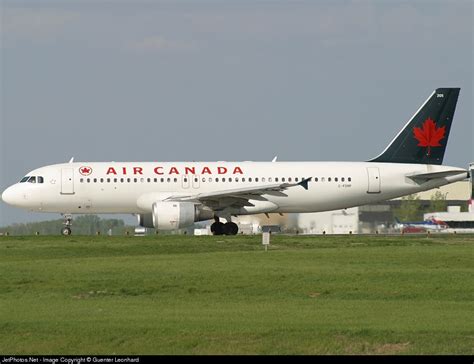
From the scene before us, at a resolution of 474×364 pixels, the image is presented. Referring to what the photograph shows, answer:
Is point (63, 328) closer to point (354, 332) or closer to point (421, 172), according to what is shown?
point (354, 332)

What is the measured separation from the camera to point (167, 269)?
31906 mm

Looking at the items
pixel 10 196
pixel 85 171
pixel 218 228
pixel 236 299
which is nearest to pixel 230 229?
pixel 218 228

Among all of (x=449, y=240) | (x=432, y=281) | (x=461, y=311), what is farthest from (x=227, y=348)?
(x=449, y=240)

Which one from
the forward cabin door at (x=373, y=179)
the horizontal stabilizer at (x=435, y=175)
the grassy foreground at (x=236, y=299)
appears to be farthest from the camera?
the forward cabin door at (x=373, y=179)

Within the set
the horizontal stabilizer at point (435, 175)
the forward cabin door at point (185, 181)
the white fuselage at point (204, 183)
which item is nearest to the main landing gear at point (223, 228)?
the white fuselage at point (204, 183)

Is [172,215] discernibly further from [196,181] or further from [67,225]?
[67,225]

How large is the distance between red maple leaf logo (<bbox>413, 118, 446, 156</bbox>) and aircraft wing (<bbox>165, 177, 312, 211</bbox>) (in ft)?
22.5

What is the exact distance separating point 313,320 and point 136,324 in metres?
3.55

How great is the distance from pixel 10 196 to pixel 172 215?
9463mm

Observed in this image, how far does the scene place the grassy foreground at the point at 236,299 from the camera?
66.2ft

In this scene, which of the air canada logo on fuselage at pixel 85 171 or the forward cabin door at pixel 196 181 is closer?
the forward cabin door at pixel 196 181

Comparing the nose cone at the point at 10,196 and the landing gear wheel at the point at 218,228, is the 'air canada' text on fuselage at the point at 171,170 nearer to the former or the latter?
the landing gear wheel at the point at 218,228

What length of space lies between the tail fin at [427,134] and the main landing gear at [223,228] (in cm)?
808

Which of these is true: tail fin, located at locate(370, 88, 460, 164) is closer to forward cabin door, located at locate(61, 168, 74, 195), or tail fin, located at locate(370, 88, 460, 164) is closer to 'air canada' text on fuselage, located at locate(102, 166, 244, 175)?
'air canada' text on fuselage, located at locate(102, 166, 244, 175)
